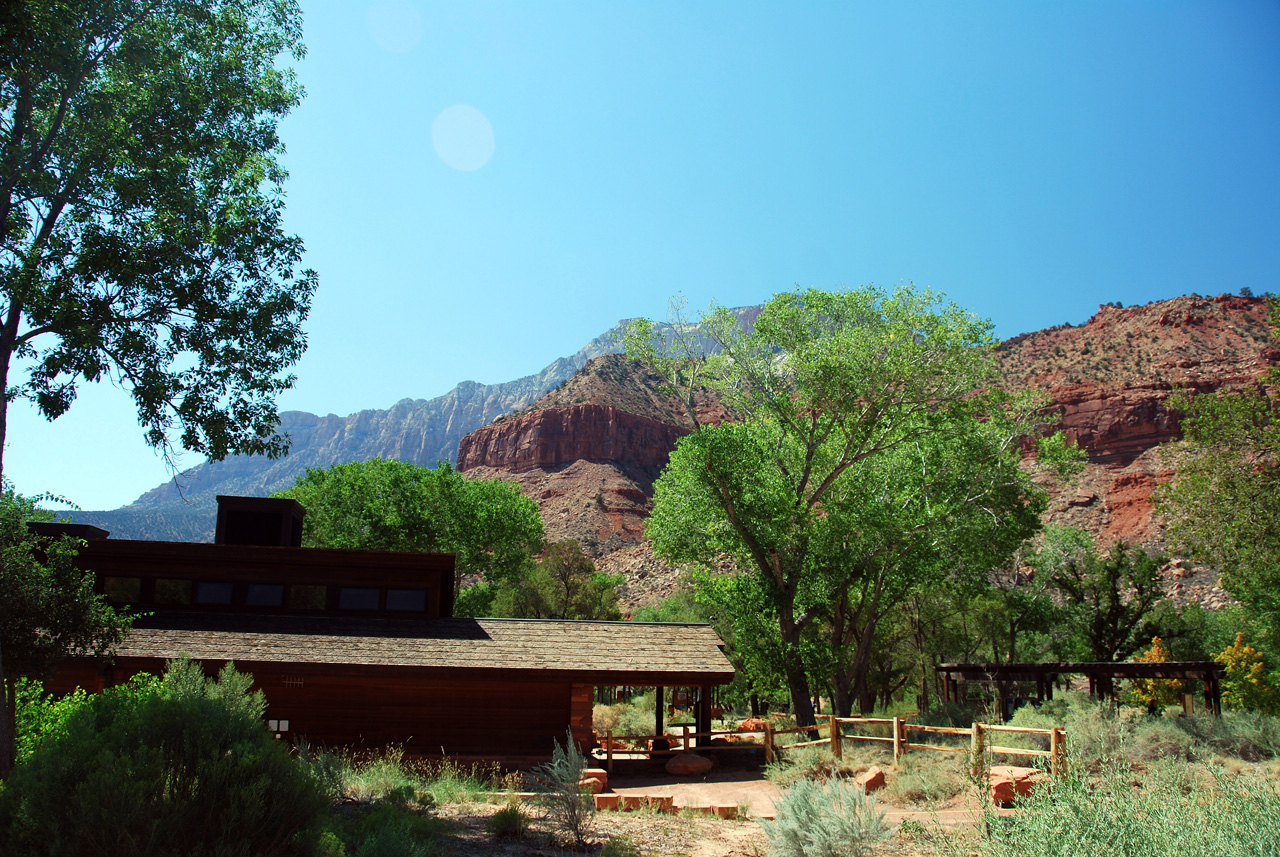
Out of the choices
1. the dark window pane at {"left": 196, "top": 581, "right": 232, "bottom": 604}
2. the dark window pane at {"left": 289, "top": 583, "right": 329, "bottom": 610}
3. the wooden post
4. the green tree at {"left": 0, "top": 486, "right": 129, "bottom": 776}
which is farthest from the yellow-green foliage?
the green tree at {"left": 0, "top": 486, "right": 129, "bottom": 776}

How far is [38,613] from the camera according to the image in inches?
388

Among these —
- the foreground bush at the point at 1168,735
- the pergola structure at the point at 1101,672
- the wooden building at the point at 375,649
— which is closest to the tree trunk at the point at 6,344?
the wooden building at the point at 375,649

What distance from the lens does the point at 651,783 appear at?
17.4 metres

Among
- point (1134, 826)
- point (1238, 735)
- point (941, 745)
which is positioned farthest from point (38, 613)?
point (1238, 735)

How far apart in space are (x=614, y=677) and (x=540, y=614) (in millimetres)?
32867

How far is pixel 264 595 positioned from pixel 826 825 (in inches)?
673

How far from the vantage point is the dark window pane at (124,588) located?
64.8ft

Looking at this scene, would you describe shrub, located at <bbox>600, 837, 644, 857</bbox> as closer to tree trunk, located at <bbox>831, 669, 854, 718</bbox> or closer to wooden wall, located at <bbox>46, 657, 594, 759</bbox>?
wooden wall, located at <bbox>46, 657, 594, 759</bbox>

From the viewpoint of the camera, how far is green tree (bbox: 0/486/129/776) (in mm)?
9664

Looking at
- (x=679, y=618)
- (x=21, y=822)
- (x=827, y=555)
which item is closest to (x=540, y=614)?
(x=679, y=618)

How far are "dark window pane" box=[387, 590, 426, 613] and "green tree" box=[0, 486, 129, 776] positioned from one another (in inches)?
384

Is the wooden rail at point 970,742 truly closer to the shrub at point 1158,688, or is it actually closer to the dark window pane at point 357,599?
the dark window pane at point 357,599

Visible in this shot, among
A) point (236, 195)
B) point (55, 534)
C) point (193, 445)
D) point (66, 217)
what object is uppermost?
point (236, 195)

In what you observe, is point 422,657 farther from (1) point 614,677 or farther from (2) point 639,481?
(2) point 639,481
